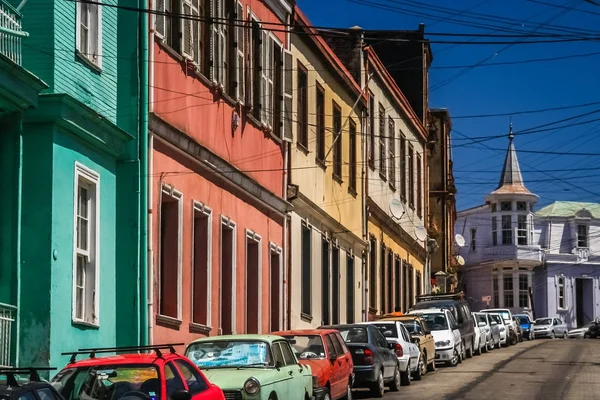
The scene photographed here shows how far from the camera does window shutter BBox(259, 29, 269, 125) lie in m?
31.0

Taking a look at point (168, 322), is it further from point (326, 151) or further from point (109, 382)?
point (326, 151)

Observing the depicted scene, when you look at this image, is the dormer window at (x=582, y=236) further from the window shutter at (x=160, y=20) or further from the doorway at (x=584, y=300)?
the window shutter at (x=160, y=20)

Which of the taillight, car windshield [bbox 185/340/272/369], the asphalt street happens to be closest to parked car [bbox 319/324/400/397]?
the asphalt street

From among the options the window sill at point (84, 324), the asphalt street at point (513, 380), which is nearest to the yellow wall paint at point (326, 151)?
the asphalt street at point (513, 380)

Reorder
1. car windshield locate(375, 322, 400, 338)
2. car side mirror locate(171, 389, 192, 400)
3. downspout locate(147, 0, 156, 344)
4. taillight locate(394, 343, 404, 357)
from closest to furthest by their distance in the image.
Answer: car side mirror locate(171, 389, 192, 400) → downspout locate(147, 0, 156, 344) → taillight locate(394, 343, 404, 357) → car windshield locate(375, 322, 400, 338)

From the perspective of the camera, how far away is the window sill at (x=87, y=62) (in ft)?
68.8

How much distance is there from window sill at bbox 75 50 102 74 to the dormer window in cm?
8415

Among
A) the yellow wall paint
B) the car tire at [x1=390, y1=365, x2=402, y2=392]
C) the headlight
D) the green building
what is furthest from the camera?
the yellow wall paint

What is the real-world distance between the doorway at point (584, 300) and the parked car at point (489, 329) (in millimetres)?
48446

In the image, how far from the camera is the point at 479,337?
46500mm

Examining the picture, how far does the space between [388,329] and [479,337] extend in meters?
16.2

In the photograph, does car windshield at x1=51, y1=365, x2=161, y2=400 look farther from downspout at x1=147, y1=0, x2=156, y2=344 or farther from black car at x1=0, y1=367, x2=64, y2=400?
downspout at x1=147, y1=0, x2=156, y2=344

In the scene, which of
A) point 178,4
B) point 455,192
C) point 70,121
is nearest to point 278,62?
point 178,4

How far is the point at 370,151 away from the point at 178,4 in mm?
20055
